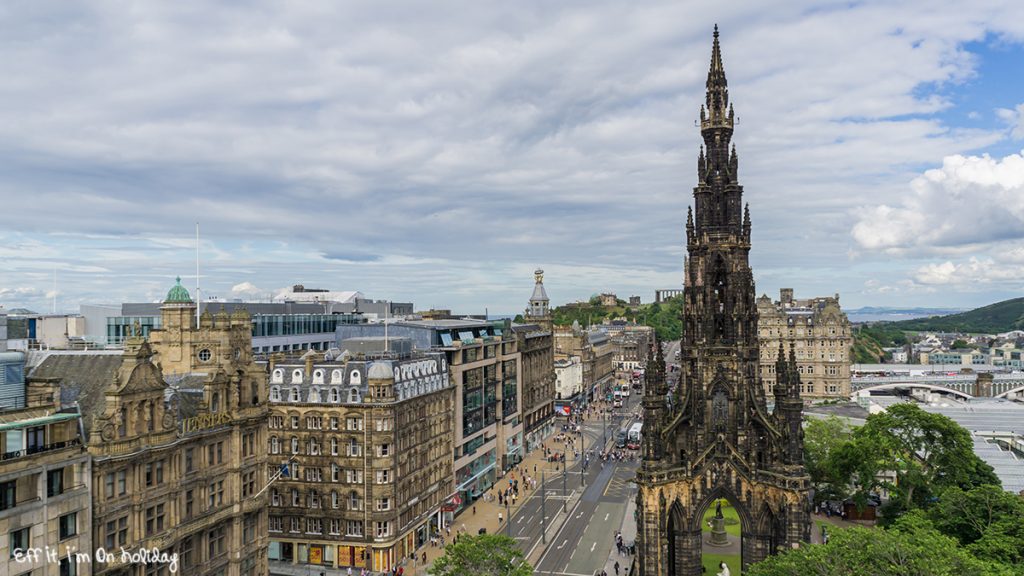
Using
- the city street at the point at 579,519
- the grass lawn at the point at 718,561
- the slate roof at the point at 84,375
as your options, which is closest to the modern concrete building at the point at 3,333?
the slate roof at the point at 84,375

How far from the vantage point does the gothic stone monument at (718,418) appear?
59.5m

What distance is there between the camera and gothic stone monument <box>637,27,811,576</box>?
5953 cm

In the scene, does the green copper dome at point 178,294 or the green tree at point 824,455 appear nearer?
the green copper dome at point 178,294

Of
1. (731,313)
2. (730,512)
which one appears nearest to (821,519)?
(730,512)

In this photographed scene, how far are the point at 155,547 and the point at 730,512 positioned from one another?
71602 mm

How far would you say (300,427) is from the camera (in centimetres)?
8156

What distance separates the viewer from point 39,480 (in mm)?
42094

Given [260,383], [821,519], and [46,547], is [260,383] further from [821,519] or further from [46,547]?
[821,519]

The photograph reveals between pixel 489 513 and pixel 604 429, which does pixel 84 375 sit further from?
pixel 604 429

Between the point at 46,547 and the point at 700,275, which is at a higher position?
the point at 700,275

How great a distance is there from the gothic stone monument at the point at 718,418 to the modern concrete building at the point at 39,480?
42185 millimetres

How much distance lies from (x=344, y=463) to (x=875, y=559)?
2220 inches

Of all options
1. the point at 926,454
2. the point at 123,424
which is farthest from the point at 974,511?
the point at 123,424

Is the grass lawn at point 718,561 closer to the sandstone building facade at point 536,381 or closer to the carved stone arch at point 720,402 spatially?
the carved stone arch at point 720,402
